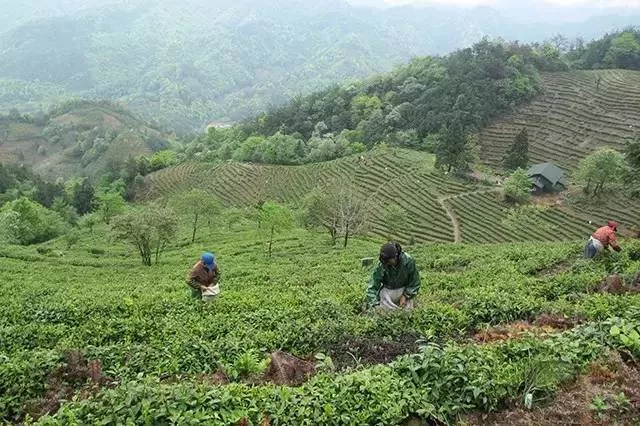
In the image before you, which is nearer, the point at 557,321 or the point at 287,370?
the point at 287,370

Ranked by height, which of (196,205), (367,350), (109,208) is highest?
(367,350)

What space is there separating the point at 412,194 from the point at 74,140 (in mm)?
133475

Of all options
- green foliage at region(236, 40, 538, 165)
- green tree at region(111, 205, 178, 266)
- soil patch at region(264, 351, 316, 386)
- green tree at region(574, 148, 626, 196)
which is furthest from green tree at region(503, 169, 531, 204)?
soil patch at region(264, 351, 316, 386)

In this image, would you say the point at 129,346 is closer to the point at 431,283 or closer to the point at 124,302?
the point at 124,302

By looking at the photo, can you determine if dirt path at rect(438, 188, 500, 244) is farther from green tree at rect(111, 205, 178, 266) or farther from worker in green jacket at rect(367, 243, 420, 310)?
worker in green jacket at rect(367, 243, 420, 310)

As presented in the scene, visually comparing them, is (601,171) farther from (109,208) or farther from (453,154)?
(109,208)

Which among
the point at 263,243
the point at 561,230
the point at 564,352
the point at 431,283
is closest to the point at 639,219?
the point at 561,230

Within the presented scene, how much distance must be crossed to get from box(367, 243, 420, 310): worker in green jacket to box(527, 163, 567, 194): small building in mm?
60546

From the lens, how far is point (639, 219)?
182 feet

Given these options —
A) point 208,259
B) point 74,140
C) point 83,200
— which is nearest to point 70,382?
point 208,259

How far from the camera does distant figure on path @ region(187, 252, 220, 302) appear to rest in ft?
40.3

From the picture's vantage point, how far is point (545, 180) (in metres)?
65.6

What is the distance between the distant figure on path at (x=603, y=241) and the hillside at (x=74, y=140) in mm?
129666

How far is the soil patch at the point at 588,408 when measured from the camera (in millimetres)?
5664
